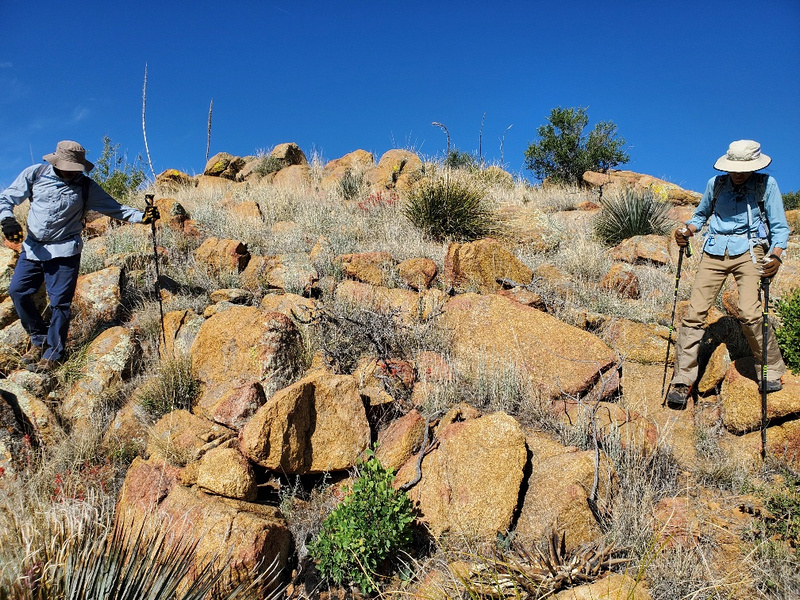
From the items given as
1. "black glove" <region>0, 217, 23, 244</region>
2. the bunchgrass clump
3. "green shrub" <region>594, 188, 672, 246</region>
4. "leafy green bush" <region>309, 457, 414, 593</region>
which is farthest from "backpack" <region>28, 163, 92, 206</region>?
"green shrub" <region>594, 188, 672, 246</region>

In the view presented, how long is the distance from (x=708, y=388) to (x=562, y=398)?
131 cm

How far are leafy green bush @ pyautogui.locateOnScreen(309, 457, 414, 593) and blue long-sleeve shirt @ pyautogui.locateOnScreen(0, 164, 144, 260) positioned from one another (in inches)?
149

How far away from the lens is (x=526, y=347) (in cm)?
462

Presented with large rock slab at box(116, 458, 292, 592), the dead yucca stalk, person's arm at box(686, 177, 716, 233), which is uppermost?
person's arm at box(686, 177, 716, 233)

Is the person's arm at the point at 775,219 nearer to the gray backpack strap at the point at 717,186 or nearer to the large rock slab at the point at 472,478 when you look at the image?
the gray backpack strap at the point at 717,186

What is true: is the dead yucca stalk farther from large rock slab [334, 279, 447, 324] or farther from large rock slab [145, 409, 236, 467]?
large rock slab [334, 279, 447, 324]

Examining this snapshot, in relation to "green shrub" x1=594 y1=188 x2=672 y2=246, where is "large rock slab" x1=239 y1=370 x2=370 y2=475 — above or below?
below

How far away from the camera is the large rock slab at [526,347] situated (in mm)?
4418

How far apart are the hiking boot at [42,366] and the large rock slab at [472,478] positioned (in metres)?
3.42

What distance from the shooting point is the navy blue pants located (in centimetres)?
490

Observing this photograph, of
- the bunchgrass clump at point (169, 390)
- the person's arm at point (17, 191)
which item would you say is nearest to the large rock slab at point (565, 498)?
the bunchgrass clump at point (169, 390)

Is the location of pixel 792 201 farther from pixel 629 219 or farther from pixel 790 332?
pixel 790 332

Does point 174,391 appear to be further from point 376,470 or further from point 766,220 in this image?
point 766,220

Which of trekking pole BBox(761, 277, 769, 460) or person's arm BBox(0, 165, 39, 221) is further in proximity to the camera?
person's arm BBox(0, 165, 39, 221)
